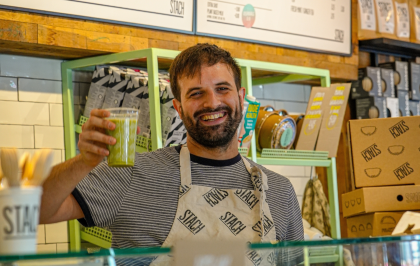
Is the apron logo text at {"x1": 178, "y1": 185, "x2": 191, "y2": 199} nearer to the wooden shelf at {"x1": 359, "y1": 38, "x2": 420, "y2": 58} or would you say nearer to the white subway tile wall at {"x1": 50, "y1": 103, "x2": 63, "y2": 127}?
the white subway tile wall at {"x1": 50, "y1": 103, "x2": 63, "y2": 127}

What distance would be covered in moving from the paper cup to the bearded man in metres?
0.72

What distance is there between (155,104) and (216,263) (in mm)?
1783

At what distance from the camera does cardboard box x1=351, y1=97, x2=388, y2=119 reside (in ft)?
13.6

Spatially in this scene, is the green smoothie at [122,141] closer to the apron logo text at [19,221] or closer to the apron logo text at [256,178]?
the apron logo text at [19,221]

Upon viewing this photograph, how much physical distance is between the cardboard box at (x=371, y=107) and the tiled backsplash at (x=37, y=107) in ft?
6.70

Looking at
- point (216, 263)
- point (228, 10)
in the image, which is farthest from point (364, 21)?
point (216, 263)

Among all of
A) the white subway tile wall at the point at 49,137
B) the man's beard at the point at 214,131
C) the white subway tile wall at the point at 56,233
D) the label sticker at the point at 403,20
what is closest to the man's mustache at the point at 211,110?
the man's beard at the point at 214,131

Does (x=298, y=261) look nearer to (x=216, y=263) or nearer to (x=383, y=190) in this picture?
(x=216, y=263)

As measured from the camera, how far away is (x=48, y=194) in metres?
1.46

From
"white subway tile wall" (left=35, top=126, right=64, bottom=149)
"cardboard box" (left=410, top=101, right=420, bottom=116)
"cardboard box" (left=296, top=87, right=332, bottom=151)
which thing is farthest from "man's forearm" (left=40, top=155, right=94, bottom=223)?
"cardboard box" (left=410, top=101, right=420, bottom=116)

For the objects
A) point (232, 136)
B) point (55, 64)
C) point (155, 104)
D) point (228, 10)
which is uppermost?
point (228, 10)

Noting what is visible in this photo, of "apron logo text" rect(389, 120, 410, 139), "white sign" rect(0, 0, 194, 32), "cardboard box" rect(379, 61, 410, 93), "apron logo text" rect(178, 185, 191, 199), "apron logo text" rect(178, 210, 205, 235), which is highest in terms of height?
"white sign" rect(0, 0, 194, 32)

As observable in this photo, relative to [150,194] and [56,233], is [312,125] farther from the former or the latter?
[150,194]

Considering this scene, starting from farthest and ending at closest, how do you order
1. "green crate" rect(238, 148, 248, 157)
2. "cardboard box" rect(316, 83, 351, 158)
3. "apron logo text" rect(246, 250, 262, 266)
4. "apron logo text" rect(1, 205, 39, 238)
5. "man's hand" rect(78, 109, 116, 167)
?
"cardboard box" rect(316, 83, 351, 158) → "green crate" rect(238, 148, 248, 157) → "man's hand" rect(78, 109, 116, 167) → "apron logo text" rect(246, 250, 262, 266) → "apron logo text" rect(1, 205, 39, 238)
